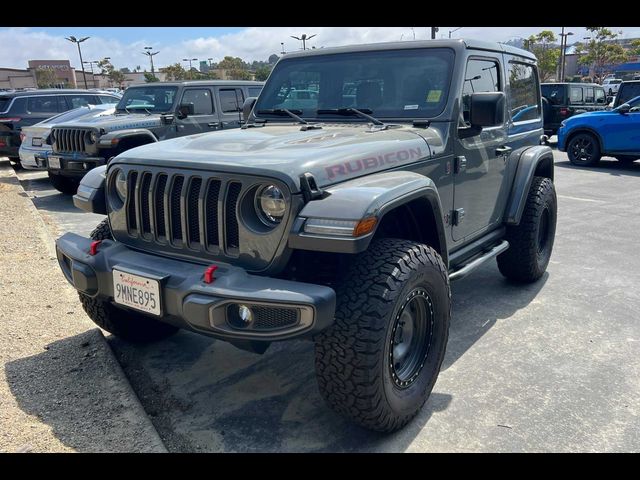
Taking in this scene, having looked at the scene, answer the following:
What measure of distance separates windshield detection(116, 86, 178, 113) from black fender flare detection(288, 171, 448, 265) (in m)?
7.09

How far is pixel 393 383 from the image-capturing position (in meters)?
2.64

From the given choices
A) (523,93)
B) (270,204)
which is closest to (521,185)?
(523,93)

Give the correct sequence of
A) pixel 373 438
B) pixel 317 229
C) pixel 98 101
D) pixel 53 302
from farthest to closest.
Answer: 1. pixel 98 101
2. pixel 53 302
3. pixel 373 438
4. pixel 317 229

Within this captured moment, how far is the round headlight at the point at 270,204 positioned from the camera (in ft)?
8.22

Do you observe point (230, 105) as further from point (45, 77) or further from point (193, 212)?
point (45, 77)

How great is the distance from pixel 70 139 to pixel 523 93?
268 inches

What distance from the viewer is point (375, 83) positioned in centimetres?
373

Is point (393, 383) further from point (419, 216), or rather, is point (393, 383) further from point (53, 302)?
point (53, 302)

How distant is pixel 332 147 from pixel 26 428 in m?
2.05

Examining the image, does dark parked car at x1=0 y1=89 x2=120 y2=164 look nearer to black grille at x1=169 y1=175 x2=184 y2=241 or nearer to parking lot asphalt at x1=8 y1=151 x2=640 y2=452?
parking lot asphalt at x1=8 y1=151 x2=640 y2=452

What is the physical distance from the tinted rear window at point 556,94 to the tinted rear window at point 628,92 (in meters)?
3.59

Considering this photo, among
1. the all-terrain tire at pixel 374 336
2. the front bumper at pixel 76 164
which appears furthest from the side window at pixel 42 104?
the all-terrain tire at pixel 374 336

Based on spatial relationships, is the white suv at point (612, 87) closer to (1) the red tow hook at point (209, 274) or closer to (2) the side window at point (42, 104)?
(2) the side window at point (42, 104)
